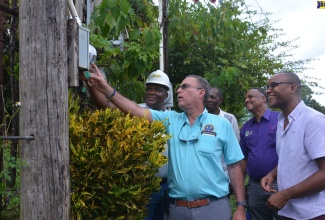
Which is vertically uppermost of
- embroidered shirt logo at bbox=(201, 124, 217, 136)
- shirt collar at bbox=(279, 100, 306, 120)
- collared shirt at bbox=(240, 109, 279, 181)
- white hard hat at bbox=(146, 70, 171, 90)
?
white hard hat at bbox=(146, 70, 171, 90)

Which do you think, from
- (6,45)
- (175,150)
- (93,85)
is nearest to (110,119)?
(93,85)

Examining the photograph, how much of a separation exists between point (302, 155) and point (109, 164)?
145 centimetres

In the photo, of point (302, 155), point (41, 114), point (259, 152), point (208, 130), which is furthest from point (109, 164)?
point (259, 152)

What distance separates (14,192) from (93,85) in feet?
3.25

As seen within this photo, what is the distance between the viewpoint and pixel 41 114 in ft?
9.37

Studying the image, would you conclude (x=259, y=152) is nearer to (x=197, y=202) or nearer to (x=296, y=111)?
(x=296, y=111)

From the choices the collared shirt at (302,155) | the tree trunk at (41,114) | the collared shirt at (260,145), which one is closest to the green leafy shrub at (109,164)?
the tree trunk at (41,114)

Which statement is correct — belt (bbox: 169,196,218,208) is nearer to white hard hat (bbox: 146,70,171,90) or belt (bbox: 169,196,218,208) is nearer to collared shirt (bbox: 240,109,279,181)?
collared shirt (bbox: 240,109,279,181)

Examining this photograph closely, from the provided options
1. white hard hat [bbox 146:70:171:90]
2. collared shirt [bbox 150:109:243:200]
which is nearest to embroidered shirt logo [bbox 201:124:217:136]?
collared shirt [bbox 150:109:243:200]

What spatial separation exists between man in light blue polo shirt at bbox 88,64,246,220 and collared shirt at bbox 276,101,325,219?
0.41 m

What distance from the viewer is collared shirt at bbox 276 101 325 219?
11.2ft

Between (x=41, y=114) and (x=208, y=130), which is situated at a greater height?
(x=41, y=114)

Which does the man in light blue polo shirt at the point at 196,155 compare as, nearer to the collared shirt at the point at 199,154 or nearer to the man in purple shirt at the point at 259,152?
the collared shirt at the point at 199,154

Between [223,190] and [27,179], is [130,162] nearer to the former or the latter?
[27,179]
